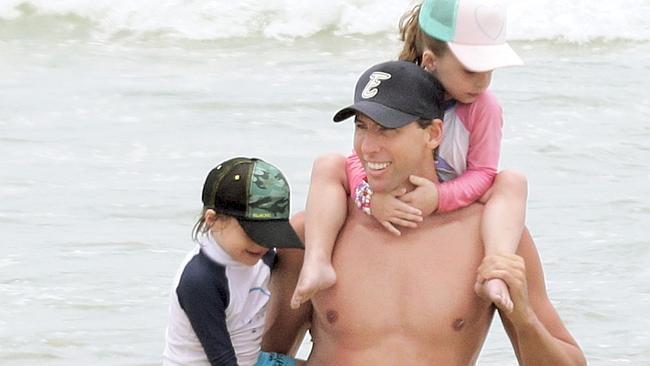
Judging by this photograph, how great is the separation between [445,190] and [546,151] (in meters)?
6.26

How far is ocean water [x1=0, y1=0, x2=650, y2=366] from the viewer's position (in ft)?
24.2

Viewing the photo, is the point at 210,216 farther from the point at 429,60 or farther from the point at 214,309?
the point at 429,60

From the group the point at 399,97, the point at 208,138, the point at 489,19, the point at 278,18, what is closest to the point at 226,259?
the point at 399,97

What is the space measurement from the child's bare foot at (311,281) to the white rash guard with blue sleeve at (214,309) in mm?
113

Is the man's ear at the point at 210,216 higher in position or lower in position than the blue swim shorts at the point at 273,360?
higher

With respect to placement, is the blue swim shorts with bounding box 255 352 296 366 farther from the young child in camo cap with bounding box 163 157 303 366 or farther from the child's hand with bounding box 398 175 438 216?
the child's hand with bounding box 398 175 438 216

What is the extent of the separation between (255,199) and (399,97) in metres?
0.44

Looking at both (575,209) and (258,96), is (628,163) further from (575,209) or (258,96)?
(258,96)

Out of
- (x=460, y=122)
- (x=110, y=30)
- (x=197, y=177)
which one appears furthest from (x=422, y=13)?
(x=110, y=30)

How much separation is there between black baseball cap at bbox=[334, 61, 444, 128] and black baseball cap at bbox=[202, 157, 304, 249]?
257mm

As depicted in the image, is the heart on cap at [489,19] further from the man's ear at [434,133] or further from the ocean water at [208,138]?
the ocean water at [208,138]

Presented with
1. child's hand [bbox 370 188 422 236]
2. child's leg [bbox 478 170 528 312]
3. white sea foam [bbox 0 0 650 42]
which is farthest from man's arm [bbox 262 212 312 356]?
white sea foam [bbox 0 0 650 42]

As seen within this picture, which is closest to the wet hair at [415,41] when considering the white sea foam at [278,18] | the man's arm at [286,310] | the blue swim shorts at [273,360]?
the man's arm at [286,310]

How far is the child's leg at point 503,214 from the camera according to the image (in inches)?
167
